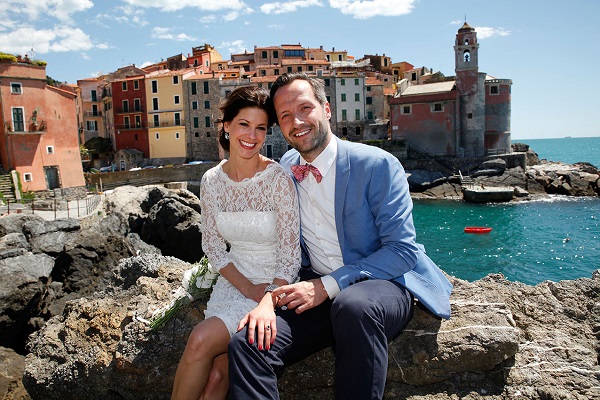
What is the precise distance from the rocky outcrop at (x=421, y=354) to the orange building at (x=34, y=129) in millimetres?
26648

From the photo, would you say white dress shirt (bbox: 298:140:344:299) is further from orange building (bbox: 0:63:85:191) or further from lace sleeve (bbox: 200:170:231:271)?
orange building (bbox: 0:63:85:191)

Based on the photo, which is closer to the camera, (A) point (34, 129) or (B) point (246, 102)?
(B) point (246, 102)

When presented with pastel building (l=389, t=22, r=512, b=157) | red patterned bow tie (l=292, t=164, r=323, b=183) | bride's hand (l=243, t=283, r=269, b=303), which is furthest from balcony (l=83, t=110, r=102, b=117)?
bride's hand (l=243, t=283, r=269, b=303)

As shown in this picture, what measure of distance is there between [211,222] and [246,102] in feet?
2.89

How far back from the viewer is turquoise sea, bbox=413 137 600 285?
20312mm

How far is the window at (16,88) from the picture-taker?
86.3 feet

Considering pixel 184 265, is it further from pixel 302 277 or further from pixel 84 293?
pixel 84 293

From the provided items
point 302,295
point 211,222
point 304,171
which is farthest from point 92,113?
point 302,295

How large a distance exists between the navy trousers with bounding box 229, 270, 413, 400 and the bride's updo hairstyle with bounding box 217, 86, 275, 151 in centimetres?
140

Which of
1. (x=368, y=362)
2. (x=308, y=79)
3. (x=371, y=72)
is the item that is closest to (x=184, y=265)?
(x=308, y=79)

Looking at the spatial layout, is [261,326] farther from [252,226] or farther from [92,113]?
[92,113]

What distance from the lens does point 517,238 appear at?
25531mm

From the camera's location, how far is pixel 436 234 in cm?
2697

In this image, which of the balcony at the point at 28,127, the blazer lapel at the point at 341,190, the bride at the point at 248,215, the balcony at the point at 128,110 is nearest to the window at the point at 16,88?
the balcony at the point at 28,127
